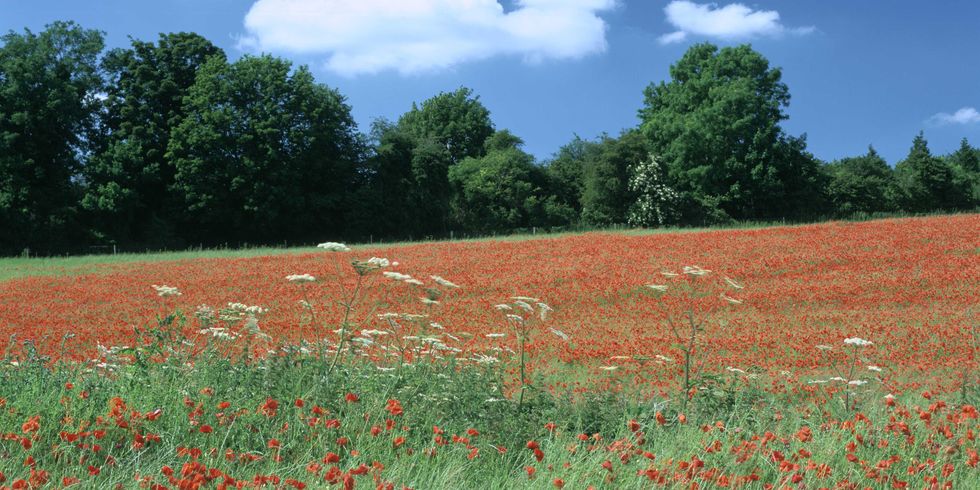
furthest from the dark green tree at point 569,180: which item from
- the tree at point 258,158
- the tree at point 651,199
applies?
the tree at point 258,158

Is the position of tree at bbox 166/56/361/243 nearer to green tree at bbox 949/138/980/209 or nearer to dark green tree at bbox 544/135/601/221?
dark green tree at bbox 544/135/601/221

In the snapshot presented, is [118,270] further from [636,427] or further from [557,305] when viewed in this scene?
[636,427]

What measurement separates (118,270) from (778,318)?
24.4 metres

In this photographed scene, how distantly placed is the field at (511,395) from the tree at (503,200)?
41.2 meters

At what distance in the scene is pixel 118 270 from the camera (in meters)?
30.5

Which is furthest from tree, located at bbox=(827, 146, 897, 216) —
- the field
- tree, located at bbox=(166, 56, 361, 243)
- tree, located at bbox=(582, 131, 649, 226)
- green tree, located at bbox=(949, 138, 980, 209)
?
the field

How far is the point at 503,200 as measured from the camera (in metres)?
62.9

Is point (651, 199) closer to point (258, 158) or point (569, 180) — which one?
point (569, 180)

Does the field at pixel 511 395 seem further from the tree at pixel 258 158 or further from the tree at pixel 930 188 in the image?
the tree at pixel 930 188

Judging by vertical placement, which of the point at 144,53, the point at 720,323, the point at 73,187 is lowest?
the point at 720,323

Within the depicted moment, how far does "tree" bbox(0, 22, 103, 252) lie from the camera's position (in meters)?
47.2

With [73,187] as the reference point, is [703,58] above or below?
above

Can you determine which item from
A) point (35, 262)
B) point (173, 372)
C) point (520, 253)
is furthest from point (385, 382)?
point (35, 262)

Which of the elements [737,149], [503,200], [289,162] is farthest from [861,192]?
[289,162]
